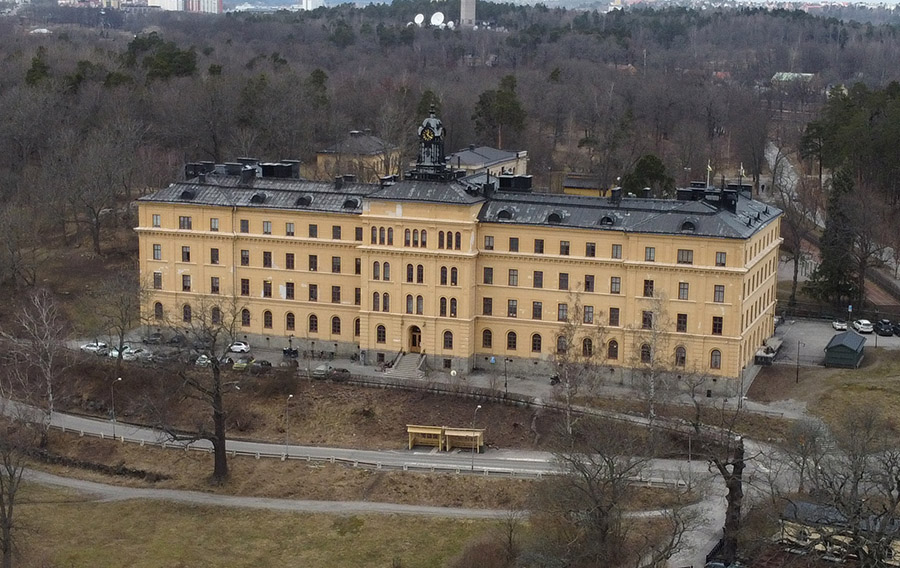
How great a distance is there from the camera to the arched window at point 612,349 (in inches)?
3223

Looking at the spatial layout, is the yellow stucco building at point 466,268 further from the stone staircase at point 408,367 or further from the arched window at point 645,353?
the stone staircase at point 408,367

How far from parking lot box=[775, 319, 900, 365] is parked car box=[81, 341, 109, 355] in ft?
142

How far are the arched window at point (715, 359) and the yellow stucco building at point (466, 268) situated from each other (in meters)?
0.08

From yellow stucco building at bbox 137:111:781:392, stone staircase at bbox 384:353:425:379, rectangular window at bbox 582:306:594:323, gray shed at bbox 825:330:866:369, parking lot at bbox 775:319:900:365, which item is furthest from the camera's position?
parking lot at bbox 775:319:900:365

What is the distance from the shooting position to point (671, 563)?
60.7 m

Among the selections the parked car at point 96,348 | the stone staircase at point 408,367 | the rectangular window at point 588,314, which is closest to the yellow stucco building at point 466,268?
the rectangular window at point 588,314

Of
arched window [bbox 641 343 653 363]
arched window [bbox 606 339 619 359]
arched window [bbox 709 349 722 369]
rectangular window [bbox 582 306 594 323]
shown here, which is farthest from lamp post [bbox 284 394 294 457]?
arched window [bbox 709 349 722 369]

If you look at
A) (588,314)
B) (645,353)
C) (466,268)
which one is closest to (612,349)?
(645,353)

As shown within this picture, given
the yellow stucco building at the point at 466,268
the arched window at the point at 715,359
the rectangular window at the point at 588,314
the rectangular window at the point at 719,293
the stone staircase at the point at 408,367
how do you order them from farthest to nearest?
1. the stone staircase at the point at 408,367
2. the rectangular window at the point at 588,314
3. the yellow stucco building at the point at 466,268
4. the arched window at the point at 715,359
5. the rectangular window at the point at 719,293

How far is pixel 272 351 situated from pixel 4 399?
17.4 m

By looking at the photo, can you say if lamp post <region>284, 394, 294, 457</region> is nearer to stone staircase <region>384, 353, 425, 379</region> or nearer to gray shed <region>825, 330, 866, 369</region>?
stone staircase <region>384, 353, 425, 379</region>

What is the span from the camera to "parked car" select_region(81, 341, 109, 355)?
87125mm

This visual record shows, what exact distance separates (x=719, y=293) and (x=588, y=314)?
8098mm

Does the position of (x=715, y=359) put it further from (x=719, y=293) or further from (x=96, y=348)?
(x=96, y=348)
